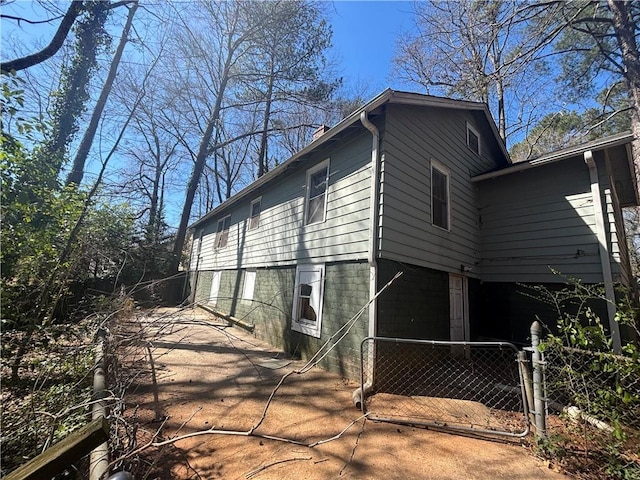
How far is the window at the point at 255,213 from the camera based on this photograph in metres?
9.97

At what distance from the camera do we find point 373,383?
4.74 meters

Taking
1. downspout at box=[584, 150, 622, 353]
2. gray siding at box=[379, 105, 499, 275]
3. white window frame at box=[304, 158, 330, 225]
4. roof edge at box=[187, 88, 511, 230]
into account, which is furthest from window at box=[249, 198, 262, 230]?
downspout at box=[584, 150, 622, 353]

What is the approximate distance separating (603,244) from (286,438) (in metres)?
7.00

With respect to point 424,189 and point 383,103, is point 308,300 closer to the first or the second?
point 424,189

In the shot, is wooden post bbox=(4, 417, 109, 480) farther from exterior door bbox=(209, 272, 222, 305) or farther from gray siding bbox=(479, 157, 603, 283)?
exterior door bbox=(209, 272, 222, 305)

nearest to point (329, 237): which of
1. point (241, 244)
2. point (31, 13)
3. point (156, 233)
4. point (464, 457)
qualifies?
point (464, 457)

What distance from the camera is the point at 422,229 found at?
20.1ft

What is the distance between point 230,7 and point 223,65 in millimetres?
2848

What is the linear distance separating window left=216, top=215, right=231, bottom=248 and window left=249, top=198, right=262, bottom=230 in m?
2.69

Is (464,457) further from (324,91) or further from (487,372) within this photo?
(324,91)

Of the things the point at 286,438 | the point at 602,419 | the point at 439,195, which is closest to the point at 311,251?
the point at 439,195

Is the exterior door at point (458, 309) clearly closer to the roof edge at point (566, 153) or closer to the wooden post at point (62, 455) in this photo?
the roof edge at point (566, 153)

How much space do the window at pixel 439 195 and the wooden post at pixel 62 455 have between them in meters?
6.50

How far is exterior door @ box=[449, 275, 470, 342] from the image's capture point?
675 centimetres
